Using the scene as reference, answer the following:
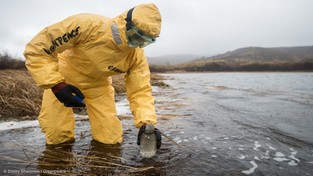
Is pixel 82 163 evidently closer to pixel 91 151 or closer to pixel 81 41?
pixel 91 151

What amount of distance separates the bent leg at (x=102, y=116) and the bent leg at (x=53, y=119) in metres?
0.38

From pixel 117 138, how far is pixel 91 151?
0.50 meters

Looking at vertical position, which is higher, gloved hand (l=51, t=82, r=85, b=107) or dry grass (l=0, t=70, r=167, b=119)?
gloved hand (l=51, t=82, r=85, b=107)

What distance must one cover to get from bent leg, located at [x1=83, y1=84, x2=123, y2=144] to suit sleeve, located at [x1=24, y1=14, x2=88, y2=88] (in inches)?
32.5

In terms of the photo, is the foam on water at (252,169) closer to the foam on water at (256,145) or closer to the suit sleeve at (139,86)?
the foam on water at (256,145)

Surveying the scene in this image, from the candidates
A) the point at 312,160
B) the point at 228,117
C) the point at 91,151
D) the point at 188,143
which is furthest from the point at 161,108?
the point at 312,160

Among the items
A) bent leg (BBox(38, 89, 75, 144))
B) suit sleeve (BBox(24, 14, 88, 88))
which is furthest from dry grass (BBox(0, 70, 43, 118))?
suit sleeve (BBox(24, 14, 88, 88))

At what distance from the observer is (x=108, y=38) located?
128 inches

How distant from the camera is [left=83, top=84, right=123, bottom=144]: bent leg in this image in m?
3.89

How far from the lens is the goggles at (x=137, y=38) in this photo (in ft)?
9.82

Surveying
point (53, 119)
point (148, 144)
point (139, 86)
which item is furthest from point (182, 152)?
point (53, 119)

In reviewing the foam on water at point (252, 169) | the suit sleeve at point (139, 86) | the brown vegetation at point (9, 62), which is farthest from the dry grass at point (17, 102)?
the brown vegetation at point (9, 62)

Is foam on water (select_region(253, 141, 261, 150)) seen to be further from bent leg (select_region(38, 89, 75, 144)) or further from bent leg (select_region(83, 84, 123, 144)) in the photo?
bent leg (select_region(38, 89, 75, 144))

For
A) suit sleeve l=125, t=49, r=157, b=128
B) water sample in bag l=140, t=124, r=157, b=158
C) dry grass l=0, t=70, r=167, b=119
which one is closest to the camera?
water sample in bag l=140, t=124, r=157, b=158
